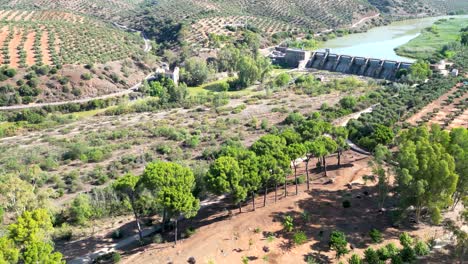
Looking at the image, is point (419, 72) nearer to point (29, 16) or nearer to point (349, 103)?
point (349, 103)

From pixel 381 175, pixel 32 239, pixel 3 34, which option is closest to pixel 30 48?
pixel 3 34

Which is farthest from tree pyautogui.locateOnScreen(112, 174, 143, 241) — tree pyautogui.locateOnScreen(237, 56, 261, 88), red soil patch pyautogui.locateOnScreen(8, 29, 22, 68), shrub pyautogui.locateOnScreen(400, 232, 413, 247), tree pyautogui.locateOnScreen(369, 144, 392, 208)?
red soil patch pyautogui.locateOnScreen(8, 29, 22, 68)

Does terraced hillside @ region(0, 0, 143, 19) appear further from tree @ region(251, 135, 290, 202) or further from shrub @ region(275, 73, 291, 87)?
tree @ region(251, 135, 290, 202)

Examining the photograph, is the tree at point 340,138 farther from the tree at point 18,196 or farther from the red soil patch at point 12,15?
the red soil patch at point 12,15

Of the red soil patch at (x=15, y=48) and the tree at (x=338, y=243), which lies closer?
the tree at (x=338, y=243)

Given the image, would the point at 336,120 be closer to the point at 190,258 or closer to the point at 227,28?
the point at 190,258

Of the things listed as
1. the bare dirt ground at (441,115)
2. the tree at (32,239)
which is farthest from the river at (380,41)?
the tree at (32,239)
